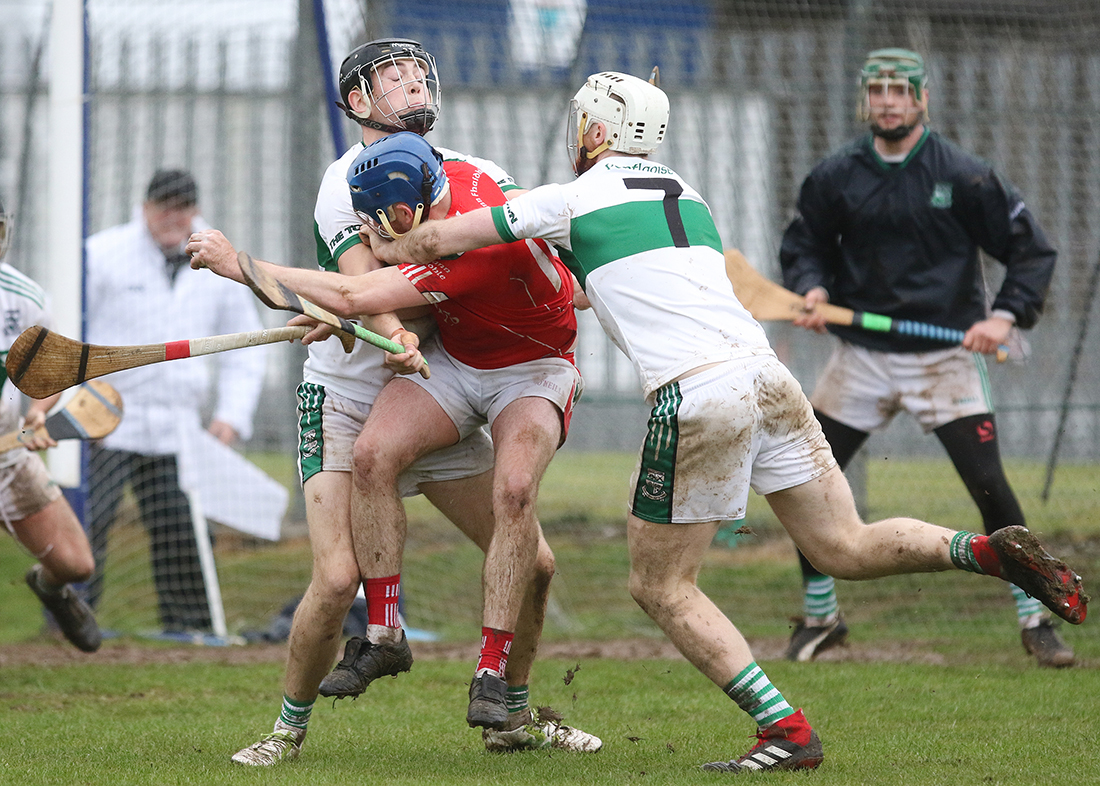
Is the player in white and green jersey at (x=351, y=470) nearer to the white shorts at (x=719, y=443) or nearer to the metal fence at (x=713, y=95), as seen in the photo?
the white shorts at (x=719, y=443)

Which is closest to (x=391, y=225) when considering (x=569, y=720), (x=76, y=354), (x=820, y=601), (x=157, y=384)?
(x=76, y=354)

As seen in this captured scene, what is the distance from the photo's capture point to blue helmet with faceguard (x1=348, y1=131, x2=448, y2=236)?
3719mm

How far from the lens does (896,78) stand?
5566 mm

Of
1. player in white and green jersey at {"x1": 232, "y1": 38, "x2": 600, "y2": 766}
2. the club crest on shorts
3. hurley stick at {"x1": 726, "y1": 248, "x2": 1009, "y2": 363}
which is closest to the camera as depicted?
the club crest on shorts

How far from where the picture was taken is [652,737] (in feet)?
14.2

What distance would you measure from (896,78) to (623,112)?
2162 millimetres

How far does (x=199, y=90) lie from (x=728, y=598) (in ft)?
13.8

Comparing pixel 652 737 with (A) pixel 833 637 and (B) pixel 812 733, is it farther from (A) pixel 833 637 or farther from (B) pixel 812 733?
(A) pixel 833 637

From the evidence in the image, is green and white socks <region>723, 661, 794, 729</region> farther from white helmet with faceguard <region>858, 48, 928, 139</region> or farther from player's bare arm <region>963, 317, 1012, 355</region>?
white helmet with faceguard <region>858, 48, 928, 139</region>

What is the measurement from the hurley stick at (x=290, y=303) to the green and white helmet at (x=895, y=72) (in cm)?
279

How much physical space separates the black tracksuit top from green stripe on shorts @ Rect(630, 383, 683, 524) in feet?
7.33

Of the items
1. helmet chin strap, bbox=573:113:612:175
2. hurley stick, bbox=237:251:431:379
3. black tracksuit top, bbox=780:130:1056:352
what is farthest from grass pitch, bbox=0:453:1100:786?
helmet chin strap, bbox=573:113:612:175

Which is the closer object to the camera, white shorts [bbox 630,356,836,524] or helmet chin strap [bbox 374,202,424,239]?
white shorts [bbox 630,356,836,524]

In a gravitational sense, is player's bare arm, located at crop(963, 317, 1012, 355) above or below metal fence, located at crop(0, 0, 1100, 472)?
below
